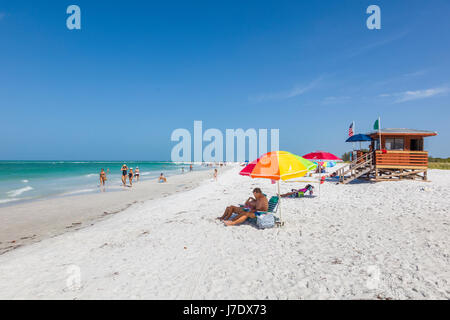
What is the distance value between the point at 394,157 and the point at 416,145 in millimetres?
2681

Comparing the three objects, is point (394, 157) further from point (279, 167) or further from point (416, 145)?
point (279, 167)

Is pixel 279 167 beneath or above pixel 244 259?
above

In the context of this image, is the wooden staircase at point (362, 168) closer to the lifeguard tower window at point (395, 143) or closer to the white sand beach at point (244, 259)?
the lifeguard tower window at point (395, 143)

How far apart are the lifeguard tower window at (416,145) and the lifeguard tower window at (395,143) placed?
0.77m

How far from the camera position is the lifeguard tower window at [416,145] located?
53.0 ft

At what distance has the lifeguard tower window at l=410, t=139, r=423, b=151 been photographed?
53.0 feet

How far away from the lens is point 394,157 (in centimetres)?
1545

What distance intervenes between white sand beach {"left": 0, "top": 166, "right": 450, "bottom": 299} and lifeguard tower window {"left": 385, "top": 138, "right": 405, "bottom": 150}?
380 inches

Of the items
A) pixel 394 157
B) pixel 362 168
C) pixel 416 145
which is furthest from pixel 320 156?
pixel 416 145

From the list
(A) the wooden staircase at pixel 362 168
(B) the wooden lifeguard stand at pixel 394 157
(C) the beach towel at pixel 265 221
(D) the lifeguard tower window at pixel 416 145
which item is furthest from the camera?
(D) the lifeguard tower window at pixel 416 145

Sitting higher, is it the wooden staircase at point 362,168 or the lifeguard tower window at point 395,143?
the lifeguard tower window at point 395,143

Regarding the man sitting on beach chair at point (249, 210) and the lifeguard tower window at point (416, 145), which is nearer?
the man sitting on beach chair at point (249, 210)

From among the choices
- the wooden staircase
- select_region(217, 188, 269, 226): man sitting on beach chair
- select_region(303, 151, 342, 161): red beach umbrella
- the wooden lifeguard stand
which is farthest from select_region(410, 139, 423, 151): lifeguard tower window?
select_region(217, 188, 269, 226): man sitting on beach chair

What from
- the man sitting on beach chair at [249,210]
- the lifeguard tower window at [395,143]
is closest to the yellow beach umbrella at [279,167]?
the man sitting on beach chair at [249,210]
